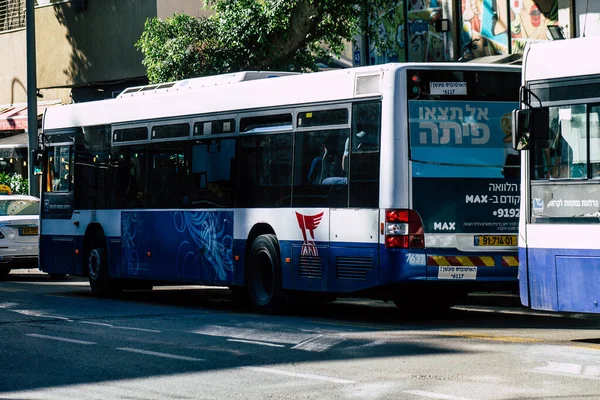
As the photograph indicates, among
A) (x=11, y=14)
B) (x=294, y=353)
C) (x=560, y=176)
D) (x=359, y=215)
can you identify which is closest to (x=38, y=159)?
(x=359, y=215)

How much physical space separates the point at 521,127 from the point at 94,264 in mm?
9227

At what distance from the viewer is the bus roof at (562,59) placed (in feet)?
38.3

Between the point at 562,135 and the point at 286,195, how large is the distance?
4.13 metres

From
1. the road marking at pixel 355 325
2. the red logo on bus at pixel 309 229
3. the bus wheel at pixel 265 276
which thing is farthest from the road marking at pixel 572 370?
the bus wheel at pixel 265 276

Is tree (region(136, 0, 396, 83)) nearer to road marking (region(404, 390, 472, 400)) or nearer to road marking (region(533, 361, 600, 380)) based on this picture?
road marking (region(533, 361, 600, 380))

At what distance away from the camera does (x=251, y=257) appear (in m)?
15.8

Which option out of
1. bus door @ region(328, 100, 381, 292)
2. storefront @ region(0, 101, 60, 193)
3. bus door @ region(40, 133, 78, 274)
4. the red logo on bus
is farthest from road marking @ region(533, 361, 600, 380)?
storefront @ region(0, 101, 60, 193)

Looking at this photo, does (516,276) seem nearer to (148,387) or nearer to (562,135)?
(562,135)

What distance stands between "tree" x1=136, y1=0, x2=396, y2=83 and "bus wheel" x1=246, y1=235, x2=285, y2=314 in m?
8.87

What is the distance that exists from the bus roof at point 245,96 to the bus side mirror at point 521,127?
197cm

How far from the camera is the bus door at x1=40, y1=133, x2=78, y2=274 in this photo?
795 inches

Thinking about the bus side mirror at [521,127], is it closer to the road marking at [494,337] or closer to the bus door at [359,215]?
the road marking at [494,337]

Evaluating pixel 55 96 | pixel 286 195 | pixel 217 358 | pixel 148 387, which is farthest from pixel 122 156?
pixel 55 96

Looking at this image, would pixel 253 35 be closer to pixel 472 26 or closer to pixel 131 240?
pixel 472 26
